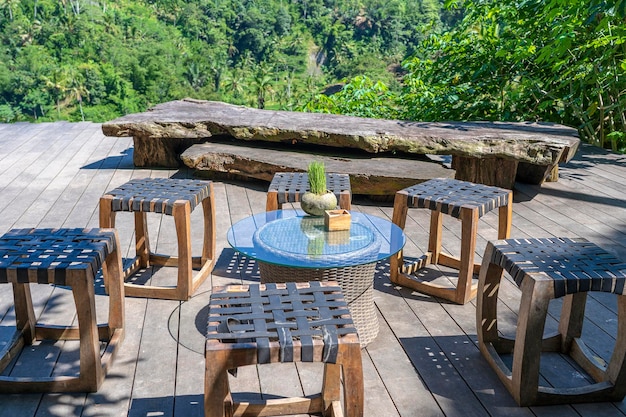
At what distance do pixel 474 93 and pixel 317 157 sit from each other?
105 inches

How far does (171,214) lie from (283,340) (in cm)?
127

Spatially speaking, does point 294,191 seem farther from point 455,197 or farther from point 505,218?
point 505,218

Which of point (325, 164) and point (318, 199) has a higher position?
point (318, 199)

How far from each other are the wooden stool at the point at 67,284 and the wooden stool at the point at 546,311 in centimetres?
137

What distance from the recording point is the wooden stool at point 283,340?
143cm


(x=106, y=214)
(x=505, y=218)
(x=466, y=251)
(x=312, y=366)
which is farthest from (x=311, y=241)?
(x=505, y=218)

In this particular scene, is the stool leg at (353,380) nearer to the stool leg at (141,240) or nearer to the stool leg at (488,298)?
the stool leg at (488,298)

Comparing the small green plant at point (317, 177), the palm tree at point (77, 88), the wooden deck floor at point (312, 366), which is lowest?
the palm tree at point (77, 88)

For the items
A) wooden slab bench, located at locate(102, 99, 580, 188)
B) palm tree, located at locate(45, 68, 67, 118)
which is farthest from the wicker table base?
palm tree, located at locate(45, 68, 67, 118)

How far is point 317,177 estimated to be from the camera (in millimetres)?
2525

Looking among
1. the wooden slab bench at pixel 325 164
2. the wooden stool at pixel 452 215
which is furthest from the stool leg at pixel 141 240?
the wooden slab bench at pixel 325 164

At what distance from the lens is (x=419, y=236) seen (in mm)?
3541

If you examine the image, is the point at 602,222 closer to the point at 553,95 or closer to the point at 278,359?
the point at 553,95

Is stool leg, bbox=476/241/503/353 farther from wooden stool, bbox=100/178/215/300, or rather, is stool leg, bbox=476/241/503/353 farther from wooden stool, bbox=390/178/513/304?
wooden stool, bbox=100/178/215/300
